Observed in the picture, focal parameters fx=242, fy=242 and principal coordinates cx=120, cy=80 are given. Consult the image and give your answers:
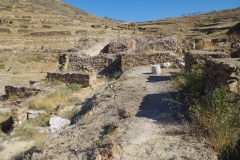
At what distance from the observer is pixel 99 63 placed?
11.2m

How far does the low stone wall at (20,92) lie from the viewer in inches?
352

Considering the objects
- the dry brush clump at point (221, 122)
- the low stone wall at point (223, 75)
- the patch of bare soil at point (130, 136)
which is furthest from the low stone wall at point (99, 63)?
the dry brush clump at point (221, 122)

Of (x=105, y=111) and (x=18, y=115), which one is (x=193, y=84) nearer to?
(x=105, y=111)

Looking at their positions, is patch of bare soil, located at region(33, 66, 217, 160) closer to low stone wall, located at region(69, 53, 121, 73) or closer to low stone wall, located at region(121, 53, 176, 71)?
low stone wall, located at region(121, 53, 176, 71)

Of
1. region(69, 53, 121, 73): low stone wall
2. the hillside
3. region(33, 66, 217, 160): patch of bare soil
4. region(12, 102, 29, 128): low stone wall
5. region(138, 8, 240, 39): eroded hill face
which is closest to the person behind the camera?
region(33, 66, 217, 160): patch of bare soil

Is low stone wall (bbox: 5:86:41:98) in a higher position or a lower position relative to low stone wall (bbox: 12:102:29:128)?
higher

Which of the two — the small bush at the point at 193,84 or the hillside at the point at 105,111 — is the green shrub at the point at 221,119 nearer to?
the hillside at the point at 105,111

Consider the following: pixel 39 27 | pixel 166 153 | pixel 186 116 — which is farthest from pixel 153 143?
pixel 39 27

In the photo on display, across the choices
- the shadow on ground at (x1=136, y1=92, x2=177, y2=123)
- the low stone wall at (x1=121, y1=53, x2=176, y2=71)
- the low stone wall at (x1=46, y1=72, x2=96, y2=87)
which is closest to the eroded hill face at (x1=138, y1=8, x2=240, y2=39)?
the low stone wall at (x1=121, y1=53, x2=176, y2=71)

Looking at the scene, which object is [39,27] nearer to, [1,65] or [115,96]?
[1,65]

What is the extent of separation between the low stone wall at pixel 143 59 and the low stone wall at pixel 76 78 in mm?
1430

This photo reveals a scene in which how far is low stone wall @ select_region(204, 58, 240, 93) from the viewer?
10.8 feet

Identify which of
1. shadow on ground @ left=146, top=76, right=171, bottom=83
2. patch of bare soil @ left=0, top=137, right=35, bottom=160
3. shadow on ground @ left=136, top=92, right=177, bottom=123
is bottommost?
patch of bare soil @ left=0, top=137, right=35, bottom=160

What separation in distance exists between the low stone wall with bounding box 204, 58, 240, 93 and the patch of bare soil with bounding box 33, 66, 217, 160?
31.9 inches
